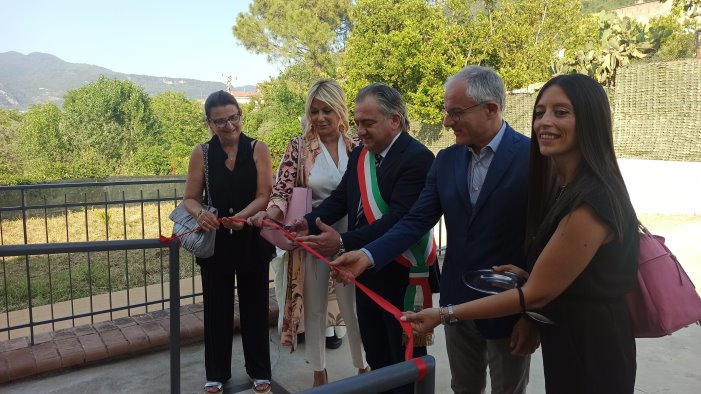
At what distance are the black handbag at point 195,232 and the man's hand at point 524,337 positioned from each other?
1714 millimetres

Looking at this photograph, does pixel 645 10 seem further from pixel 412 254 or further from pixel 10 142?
pixel 412 254

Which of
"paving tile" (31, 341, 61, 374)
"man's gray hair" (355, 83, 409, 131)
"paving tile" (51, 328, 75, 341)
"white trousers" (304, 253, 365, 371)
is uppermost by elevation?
"man's gray hair" (355, 83, 409, 131)

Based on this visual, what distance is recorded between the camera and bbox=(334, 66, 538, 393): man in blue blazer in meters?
1.85

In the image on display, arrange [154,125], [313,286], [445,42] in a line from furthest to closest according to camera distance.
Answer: [154,125], [445,42], [313,286]

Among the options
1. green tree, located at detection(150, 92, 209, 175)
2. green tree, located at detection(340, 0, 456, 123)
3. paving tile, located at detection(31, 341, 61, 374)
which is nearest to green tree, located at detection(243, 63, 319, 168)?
green tree, located at detection(340, 0, 456, 123)

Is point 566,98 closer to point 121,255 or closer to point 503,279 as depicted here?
point 503,279

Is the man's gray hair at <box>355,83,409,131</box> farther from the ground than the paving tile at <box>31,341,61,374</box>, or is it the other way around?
the man's gray hair at <box>355,83,409,131</box>

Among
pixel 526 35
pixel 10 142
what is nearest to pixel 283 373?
pixel 526 35

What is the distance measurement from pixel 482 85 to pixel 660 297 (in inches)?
34.6

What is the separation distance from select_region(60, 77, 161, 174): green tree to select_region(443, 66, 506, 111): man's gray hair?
157 feet

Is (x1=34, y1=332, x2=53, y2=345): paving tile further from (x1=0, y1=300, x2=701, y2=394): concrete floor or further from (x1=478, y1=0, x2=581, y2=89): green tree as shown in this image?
(x1=478, y1=0, x2=581, y2=89): green tree

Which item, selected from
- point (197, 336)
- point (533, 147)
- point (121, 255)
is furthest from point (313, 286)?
point (121, 255)

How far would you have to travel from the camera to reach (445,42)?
19797 millimetres

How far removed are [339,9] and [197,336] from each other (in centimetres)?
3830
